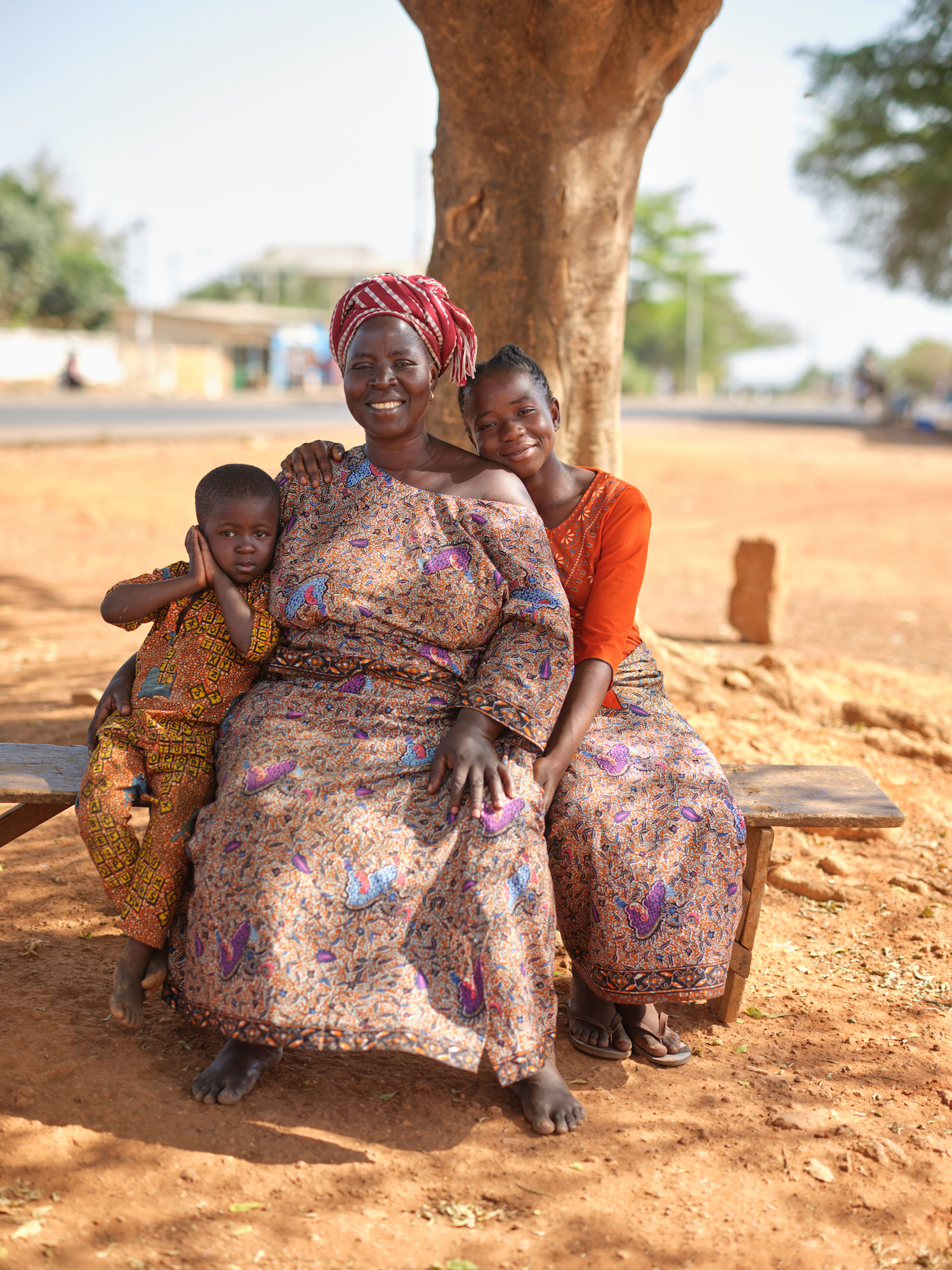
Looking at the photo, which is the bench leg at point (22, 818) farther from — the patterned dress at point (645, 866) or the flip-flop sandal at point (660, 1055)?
the flip-flop sandal at point (660, 1055)

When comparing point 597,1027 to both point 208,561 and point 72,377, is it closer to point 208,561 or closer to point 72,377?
point 208,561

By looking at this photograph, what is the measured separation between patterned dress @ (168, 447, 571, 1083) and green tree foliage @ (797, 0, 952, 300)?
59.8 feet

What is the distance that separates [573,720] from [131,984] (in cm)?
124

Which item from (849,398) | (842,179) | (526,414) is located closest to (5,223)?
(842,179)

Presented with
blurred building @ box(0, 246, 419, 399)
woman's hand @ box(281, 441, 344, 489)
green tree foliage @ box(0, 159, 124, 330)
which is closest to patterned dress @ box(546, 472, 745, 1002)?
woman's hand @ box(281, 441, 344, 489)

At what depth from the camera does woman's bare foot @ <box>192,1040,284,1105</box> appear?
2654 millimetres

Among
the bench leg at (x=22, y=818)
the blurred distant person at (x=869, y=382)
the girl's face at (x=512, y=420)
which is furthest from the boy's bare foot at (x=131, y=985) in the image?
the blurred distant person at (x=869, y=382)

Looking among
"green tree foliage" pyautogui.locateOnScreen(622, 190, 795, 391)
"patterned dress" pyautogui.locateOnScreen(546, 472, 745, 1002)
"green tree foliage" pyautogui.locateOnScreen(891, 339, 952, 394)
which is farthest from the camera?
"green tree foliage" pyautogui.locateOnScreen(891, 339, 952, 394)

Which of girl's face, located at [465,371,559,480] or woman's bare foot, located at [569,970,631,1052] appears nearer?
woman's bare foot, located at [569,970,631,1052]

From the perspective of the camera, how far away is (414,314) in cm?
300

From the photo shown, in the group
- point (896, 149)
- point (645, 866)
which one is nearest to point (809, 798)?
point (645, 866)

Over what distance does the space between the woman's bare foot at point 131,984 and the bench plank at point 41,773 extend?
1.44ft

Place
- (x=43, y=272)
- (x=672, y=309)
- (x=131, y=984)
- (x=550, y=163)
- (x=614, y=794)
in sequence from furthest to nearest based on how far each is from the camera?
(x=672, y=309)
(x=43, y=272)
(x=550, y=163)
(x=614, y=794)
(x=131, y=984)

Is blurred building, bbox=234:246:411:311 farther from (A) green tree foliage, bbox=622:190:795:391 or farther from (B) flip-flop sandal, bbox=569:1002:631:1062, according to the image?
(B) flip-flop sandal, bbox=569:1002:631:1062
